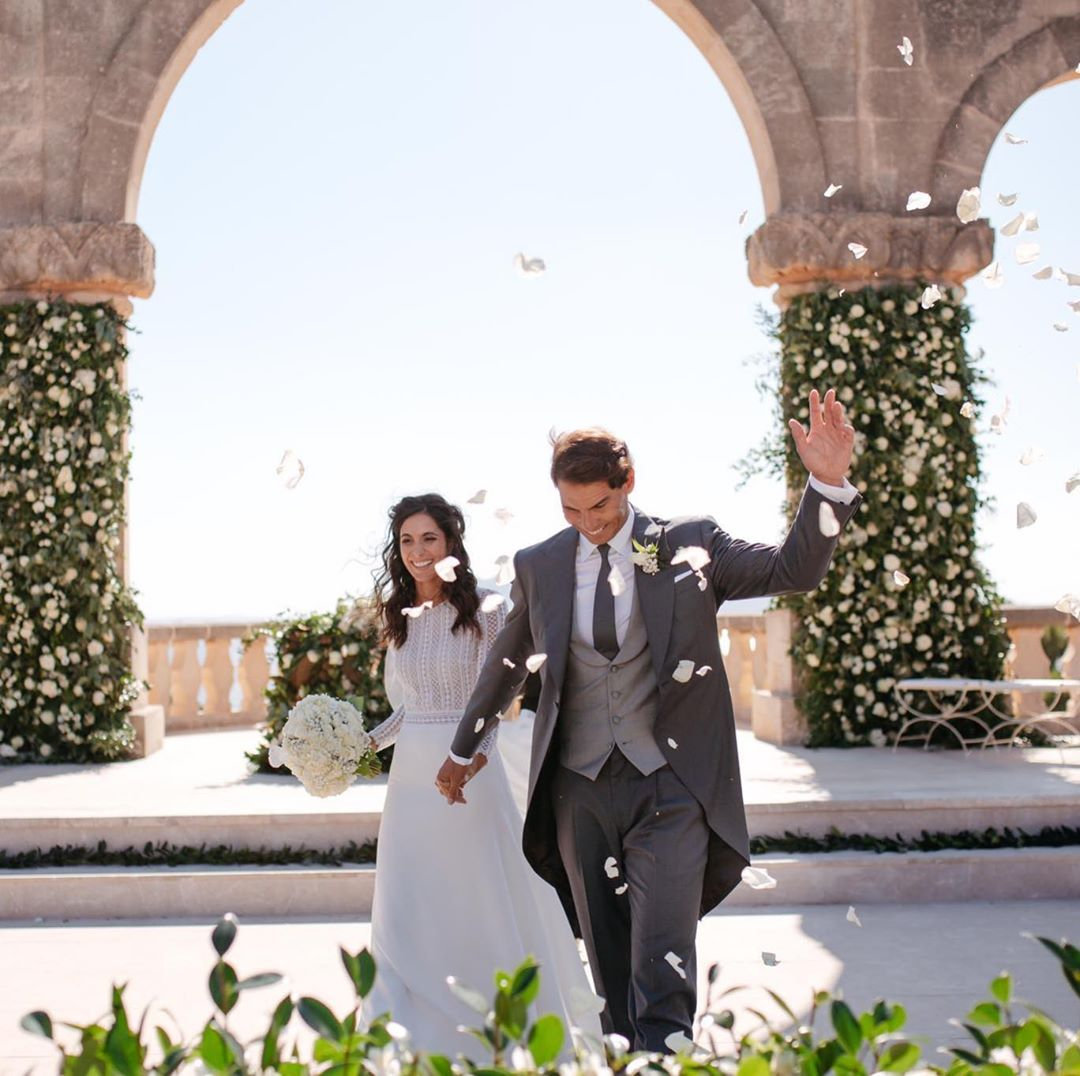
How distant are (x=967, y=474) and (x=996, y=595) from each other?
0.92 metres

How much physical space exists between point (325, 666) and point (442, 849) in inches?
199

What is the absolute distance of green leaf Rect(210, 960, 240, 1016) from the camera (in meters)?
1.88

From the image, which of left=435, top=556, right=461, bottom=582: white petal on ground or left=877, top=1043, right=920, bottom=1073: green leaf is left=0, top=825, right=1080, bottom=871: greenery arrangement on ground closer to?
left=435, top=556, right=461, bottom=582: white petal on ground

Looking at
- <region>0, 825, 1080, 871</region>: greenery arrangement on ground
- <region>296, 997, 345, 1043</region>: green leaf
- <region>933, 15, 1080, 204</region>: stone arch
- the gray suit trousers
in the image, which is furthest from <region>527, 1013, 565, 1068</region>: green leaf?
<region>933, 15, 1080, 204</region>: stone arch

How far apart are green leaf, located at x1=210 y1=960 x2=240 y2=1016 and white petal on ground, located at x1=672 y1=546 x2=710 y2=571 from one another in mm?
2128

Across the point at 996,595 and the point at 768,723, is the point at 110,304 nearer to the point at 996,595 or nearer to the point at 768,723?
the point at 768,723

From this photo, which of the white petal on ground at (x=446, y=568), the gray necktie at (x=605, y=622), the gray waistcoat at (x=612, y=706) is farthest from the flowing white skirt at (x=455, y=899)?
the gray necktie at (x=605, y=622)

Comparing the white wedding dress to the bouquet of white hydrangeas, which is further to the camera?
the white wedding dress

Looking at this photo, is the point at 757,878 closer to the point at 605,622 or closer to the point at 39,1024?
the point at 605,622

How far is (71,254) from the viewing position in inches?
386

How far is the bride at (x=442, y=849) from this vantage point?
181 inches

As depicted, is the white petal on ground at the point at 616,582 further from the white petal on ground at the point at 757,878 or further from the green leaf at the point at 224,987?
the green leaf at the point at 224,987

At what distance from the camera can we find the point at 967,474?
10281mm

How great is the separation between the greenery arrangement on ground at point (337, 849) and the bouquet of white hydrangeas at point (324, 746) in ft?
8.53
